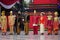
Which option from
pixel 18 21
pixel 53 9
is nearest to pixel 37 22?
pixel 18 21

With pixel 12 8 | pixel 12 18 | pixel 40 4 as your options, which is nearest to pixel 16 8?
pixel 12 8

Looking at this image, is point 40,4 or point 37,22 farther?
point 40,4

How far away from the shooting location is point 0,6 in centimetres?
3109

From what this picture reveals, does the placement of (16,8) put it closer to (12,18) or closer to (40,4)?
(40,4)

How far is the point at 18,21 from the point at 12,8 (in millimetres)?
8378

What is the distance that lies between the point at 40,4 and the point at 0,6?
3948 millimetres

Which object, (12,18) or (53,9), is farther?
(53,9)

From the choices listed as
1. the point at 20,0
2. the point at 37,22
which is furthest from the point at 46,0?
the point at 37,22

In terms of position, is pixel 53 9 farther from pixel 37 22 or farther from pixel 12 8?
pixel 37 22

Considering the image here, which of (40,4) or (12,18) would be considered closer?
(12,18)

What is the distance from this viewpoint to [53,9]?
31.0 m

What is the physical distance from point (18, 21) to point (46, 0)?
8.87m

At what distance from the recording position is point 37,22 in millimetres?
23266

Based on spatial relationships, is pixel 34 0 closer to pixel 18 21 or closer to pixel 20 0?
pixel 20 0
